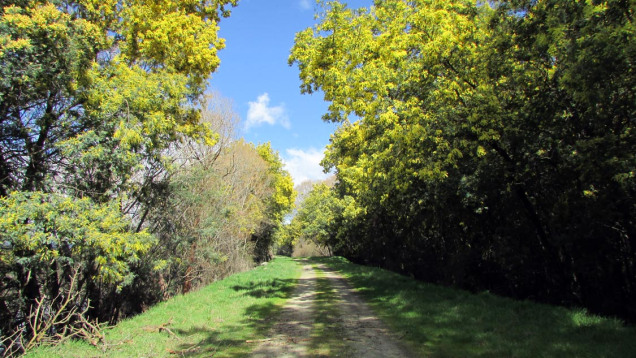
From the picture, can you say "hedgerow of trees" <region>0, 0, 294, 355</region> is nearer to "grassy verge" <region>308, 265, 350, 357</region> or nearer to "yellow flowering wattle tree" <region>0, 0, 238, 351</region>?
"yellow flowering wattle tree" <region>0, 0, 238, 351</region>

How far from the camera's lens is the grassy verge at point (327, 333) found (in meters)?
5.87

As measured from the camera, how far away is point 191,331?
7.71m

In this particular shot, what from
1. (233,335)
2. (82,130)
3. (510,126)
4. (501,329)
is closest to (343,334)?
(233,335)

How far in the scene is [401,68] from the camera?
955cm

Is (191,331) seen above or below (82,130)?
below

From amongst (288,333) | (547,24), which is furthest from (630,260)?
(288,333)

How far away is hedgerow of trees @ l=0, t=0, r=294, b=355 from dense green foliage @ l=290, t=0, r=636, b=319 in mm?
5249

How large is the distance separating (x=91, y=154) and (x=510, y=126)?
10599 millimetres

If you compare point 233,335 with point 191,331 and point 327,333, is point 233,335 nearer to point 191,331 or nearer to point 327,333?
point 191,331

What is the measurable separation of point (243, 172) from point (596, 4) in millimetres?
25386

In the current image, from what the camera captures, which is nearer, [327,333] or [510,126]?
[327,333]

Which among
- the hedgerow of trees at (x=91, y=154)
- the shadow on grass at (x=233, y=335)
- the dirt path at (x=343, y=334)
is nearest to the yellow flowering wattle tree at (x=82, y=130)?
the hedgerow of trees at (x=91, y=154)

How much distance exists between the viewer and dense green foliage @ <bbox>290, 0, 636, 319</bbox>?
6.02m

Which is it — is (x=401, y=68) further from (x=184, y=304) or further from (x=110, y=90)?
(x=184, y=304)
